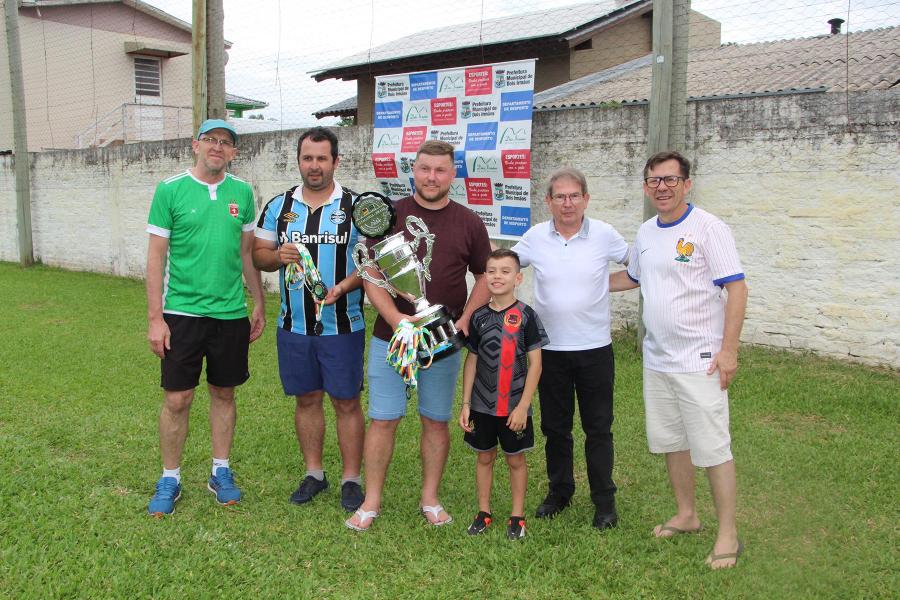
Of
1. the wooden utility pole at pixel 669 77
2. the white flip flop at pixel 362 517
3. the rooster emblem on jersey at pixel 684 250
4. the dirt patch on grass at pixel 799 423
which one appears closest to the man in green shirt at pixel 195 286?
the white flip flop at pixel 362 517

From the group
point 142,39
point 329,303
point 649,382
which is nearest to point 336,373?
point 329,303

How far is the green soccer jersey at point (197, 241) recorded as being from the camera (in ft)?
12.1

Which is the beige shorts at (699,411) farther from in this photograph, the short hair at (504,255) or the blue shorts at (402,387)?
the blue shorts at (402,387)

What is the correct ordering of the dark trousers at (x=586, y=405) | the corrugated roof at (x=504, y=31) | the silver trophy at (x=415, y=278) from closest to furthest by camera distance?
1. the silver trophy at (x=415, y=278)
2. the dark trousers at (x=586, y=405)
3. the corrugated roof at (x=504, y=31)

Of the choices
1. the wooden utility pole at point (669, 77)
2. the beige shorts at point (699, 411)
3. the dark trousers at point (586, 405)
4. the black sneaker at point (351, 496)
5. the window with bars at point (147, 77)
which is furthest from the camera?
the window with bars at point (147, 77)

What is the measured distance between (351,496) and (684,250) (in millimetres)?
2029

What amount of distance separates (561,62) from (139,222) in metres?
7.66

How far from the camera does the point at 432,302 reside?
3508 mm

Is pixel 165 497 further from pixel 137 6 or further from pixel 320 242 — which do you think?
pixel 137 6

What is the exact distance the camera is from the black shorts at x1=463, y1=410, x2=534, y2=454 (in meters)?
3.43

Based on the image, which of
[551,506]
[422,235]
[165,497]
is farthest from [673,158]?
[165,497]

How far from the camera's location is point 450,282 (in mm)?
3531

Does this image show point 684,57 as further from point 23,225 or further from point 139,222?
point 23,225

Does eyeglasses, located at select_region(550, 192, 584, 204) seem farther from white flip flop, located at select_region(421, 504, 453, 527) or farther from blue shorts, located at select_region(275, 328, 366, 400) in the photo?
white flip flop, located at select_region(421, 504, 453, 527)
